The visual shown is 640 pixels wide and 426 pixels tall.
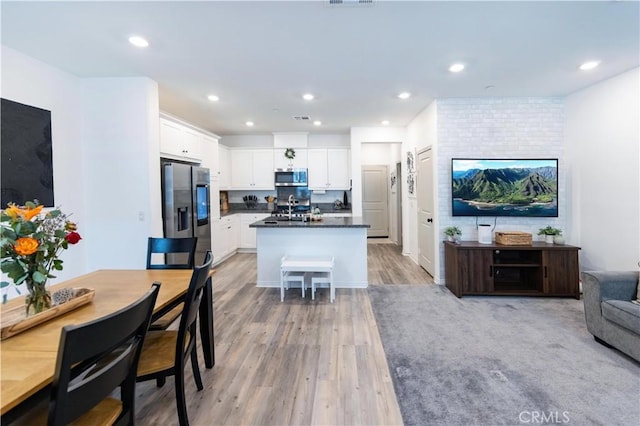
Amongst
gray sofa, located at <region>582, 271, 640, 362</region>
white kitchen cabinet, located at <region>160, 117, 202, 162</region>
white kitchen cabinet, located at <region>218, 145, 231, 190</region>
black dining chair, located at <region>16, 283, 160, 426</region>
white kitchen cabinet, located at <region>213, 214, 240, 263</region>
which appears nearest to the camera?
black dining chair, located at <region>16, 283, 160, 426</region>

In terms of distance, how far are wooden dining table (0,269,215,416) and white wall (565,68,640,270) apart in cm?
448

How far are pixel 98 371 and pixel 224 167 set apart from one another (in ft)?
19.6

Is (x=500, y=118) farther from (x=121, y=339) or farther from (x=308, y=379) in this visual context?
(x=121, y=339)

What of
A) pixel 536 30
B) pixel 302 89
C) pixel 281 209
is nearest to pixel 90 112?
pixel 302 89

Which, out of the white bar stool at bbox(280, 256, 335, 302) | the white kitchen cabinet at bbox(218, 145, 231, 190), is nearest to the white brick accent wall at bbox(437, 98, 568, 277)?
the white bar stool at bbox(280, 256, 335, 302)

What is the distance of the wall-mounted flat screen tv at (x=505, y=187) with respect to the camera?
418 centimetres

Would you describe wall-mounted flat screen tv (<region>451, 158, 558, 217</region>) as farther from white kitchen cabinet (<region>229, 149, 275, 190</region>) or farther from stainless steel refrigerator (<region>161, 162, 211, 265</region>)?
white kitchen cabinet (<region>229, 149, 275, 190</region>)

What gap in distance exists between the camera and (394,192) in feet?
26.3

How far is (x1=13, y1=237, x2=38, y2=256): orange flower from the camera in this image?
4.35 feet

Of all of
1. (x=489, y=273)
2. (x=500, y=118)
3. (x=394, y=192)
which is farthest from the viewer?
(x=394, y=192)

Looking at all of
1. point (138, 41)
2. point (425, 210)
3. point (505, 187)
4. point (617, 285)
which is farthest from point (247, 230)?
point (617, 285)

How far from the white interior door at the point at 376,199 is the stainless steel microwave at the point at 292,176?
7.41ft

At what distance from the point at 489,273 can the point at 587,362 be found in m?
1.56

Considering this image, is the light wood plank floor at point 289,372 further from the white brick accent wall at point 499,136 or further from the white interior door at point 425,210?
the white brick accent wall at point 499,136
